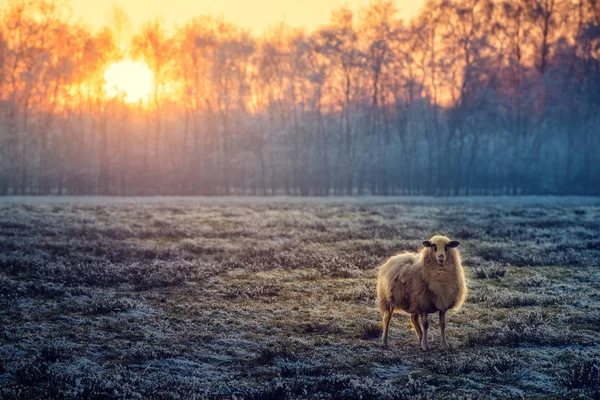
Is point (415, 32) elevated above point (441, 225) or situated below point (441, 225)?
above

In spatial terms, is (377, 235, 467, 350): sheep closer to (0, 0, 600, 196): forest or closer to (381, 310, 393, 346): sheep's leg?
(381, 310, 393, 346): sheep's leg

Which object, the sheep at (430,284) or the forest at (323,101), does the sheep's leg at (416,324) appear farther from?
the forest at (323,101)

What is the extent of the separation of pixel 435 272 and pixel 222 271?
9832mm

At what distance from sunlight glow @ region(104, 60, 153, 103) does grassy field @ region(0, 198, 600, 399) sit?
40.0 m

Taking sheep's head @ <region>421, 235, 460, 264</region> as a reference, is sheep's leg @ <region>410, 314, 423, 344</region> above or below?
below

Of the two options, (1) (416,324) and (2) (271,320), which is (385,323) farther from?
(2) (271,320)

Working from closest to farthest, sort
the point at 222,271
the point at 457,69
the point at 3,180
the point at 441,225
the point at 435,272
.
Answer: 1. the point at 435,272
2. the point at 222,271
3. the point at 441,225
4. the point at 3,180
5. the point at 457,69

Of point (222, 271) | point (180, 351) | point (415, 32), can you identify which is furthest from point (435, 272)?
point (415, 32)

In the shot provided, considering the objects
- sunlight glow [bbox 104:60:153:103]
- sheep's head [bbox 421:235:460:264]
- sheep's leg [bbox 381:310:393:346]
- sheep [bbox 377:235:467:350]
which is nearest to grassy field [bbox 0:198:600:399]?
sheep's leg [bbox 381:310:393:346]

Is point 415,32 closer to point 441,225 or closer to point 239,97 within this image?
point 239,97

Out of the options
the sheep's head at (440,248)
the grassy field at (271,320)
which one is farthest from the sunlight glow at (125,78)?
the sheep's head at (440,248)

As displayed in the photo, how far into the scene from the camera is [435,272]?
10.5m

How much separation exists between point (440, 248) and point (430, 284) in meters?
0.66

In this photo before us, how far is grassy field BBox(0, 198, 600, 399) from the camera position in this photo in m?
8.78
